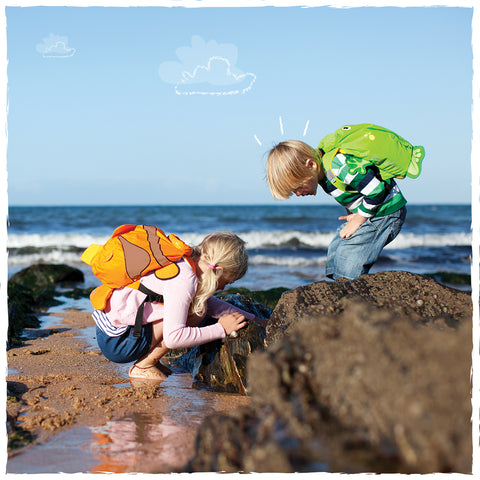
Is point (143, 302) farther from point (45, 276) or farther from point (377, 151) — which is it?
point (45, 276)

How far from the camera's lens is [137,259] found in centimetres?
312

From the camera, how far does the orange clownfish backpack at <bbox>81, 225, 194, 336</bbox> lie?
3.12 metres

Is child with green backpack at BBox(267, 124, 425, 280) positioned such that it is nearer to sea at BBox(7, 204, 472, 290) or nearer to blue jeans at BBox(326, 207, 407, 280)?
blue jeans at BBox(326, 207, 407, 280)

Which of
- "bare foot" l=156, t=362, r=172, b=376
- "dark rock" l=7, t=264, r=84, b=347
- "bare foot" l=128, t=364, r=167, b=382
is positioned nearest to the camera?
"bare foot" l=128, t=364, r=167, b=382

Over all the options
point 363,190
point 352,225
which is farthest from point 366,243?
point 363,190

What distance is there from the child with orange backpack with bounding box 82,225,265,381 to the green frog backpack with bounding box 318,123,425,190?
1141 mm

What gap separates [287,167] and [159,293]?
1324 millimetres

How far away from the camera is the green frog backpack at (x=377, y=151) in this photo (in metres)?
3.70

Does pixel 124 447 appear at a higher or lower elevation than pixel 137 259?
lower

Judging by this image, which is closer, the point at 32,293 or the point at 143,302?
the point at 143,302

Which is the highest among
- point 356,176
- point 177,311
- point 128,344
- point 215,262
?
point 356,176

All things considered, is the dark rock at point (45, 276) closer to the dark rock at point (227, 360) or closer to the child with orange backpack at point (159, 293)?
the child with orange backpack at point (159, 293)

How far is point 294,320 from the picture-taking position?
116 inches

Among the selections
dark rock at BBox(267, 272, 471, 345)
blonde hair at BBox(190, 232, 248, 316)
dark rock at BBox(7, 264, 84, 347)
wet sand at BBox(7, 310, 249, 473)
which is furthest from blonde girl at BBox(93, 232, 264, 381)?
dark rock at BBox(7, 264, 84, 347)
